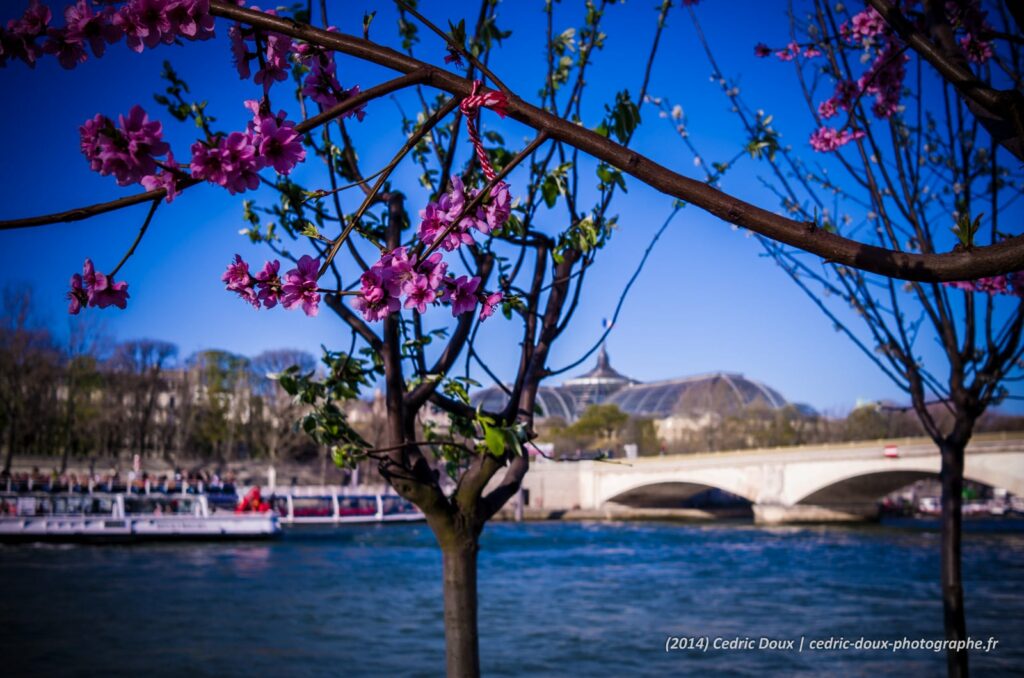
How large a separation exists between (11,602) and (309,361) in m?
43.2

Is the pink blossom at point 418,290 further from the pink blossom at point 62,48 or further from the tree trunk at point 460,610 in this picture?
the tree trunk at point 460,610

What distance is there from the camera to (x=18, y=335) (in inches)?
1635

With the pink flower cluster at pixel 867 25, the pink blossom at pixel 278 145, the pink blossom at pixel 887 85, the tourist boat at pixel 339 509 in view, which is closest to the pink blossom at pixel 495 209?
the pink blossom at pixel 278 145

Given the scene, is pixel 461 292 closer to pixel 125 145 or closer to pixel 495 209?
pixel 495 209

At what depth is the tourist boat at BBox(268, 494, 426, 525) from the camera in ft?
152

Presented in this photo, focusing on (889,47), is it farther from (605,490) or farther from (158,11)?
(605,490)

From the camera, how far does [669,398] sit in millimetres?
119000

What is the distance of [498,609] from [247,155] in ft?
47.8

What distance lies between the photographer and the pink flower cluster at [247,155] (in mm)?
1688

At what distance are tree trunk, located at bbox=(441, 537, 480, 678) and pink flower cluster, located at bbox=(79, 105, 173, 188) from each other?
229cm

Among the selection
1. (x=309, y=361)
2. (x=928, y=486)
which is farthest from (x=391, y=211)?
(x=928, y=486)

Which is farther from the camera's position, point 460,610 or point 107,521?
point 107,521

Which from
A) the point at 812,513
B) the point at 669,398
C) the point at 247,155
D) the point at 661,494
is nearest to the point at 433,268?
the point at 247,155

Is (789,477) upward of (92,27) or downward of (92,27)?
downward
